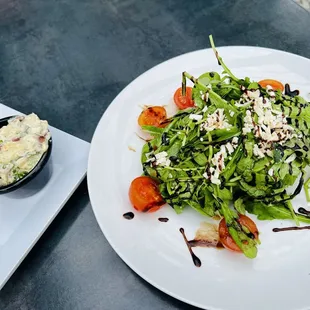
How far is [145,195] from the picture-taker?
4.55ft

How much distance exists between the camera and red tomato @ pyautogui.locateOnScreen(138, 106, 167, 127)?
5.17ft

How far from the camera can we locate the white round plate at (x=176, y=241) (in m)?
1.23

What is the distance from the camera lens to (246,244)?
50.1 inches

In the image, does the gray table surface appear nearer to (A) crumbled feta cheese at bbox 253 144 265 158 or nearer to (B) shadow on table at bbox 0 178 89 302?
(B) shadow on table at bbox 0 178 89 302

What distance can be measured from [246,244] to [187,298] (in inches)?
8.6

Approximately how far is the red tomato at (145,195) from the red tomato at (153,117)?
23 cm

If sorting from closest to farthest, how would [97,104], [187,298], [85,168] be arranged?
[187,298]
[85,168]
[97,104]

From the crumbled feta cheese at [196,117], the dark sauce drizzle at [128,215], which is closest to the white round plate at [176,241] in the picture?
the dark sauce drizzle at [128,215]

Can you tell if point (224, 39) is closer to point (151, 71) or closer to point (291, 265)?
point (151, 71)

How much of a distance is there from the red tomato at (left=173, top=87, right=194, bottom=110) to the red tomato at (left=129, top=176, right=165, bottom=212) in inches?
13.3

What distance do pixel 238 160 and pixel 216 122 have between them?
0.13m

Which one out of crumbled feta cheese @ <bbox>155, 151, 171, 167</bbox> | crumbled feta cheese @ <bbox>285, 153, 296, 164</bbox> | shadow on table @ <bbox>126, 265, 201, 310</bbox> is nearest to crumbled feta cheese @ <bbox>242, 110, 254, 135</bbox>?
crumbled feta cheese @ <bbox>285, 153, 296, 164</bbox>

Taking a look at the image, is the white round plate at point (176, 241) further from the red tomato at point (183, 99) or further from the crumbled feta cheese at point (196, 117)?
the crumbled feta cheese at point (196, 117)

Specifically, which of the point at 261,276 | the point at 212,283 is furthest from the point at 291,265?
the point at 212,283
